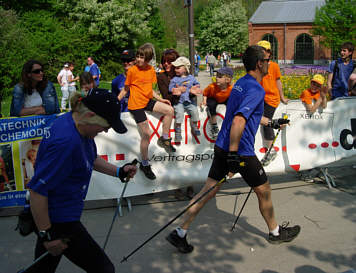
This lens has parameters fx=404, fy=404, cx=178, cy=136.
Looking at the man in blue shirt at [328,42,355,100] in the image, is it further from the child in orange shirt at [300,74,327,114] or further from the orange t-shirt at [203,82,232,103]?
the orange t-shirt at [203,82,232,103]

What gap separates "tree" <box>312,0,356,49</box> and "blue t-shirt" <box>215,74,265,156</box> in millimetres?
33467

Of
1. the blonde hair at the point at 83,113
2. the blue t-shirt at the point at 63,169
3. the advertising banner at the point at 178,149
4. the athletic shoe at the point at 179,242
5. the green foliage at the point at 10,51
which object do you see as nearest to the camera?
the blue t-shirt at the point at 63,169

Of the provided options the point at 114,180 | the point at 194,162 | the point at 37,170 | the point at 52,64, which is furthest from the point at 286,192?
the point at 52,64

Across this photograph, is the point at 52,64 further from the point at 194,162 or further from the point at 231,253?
the point at 231,253

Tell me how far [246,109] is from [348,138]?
3202 mm

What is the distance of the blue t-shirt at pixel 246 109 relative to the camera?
4043mm

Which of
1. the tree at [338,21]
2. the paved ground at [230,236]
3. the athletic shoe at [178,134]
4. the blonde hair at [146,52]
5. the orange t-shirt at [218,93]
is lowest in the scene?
the paved ground at [230,236]

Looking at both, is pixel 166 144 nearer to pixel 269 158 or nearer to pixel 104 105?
pixel 269 158

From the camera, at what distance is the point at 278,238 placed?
4570mm

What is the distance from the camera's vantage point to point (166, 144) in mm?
5840

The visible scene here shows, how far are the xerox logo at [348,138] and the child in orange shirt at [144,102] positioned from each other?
282cm

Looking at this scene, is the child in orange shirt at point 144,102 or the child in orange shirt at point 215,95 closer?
the child in orange shirt at point 144,102

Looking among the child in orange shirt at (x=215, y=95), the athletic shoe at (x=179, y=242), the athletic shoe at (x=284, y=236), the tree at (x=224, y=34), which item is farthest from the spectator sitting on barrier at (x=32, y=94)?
the tree at (x=224, y=34)

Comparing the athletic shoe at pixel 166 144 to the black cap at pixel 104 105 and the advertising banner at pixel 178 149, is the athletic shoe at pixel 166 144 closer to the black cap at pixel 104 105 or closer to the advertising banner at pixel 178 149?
the advertising banner at pixel 178 149
